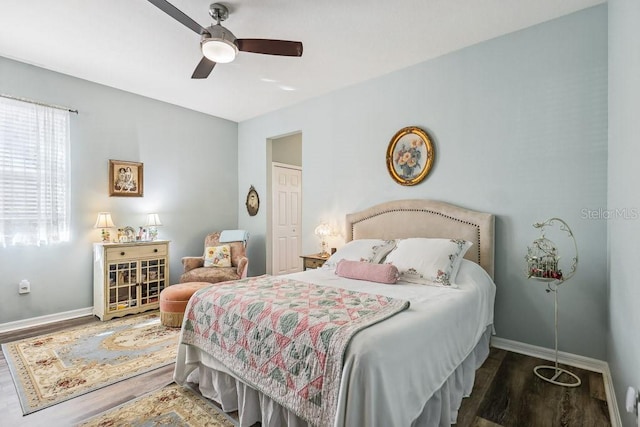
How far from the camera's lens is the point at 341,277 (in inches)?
111

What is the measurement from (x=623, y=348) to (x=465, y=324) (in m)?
0.79

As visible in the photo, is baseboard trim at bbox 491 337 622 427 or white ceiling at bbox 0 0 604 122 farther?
white ceiling at bbox 0 0 604 122

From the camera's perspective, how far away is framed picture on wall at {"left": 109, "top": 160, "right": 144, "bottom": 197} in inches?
165

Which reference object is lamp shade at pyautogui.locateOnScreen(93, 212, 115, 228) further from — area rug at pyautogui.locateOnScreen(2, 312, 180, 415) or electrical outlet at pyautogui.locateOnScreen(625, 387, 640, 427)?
electrical outlet at pyautogui.locateOnScreen(625, 387, 640, 427)

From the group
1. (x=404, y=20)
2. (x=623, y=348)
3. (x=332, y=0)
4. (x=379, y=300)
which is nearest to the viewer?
(x=623, y=348)

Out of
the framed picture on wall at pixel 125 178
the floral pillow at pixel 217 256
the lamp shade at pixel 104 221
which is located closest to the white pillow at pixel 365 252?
the floral pillow at pixel 217 256

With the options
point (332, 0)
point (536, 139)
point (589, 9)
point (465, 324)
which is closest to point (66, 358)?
point (465, 324)

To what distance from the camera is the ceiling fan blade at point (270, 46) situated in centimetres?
244

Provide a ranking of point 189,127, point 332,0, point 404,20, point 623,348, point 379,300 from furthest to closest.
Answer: point 189,127 < point 404,20 < point 332,0 < point 379,300 < point 623,348

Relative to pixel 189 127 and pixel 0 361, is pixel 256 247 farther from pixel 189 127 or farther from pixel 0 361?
pixel 0 361

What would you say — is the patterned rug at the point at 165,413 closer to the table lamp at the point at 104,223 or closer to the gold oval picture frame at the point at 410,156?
the table lamp at the point at 104,223

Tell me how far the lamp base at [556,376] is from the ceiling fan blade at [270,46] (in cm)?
304

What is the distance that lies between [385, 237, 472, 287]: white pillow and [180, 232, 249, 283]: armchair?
89.3 inches

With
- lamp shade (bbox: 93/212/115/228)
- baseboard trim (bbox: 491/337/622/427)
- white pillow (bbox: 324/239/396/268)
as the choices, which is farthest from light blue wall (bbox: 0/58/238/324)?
baseboard trim (bbox: 491/337/622/427)
